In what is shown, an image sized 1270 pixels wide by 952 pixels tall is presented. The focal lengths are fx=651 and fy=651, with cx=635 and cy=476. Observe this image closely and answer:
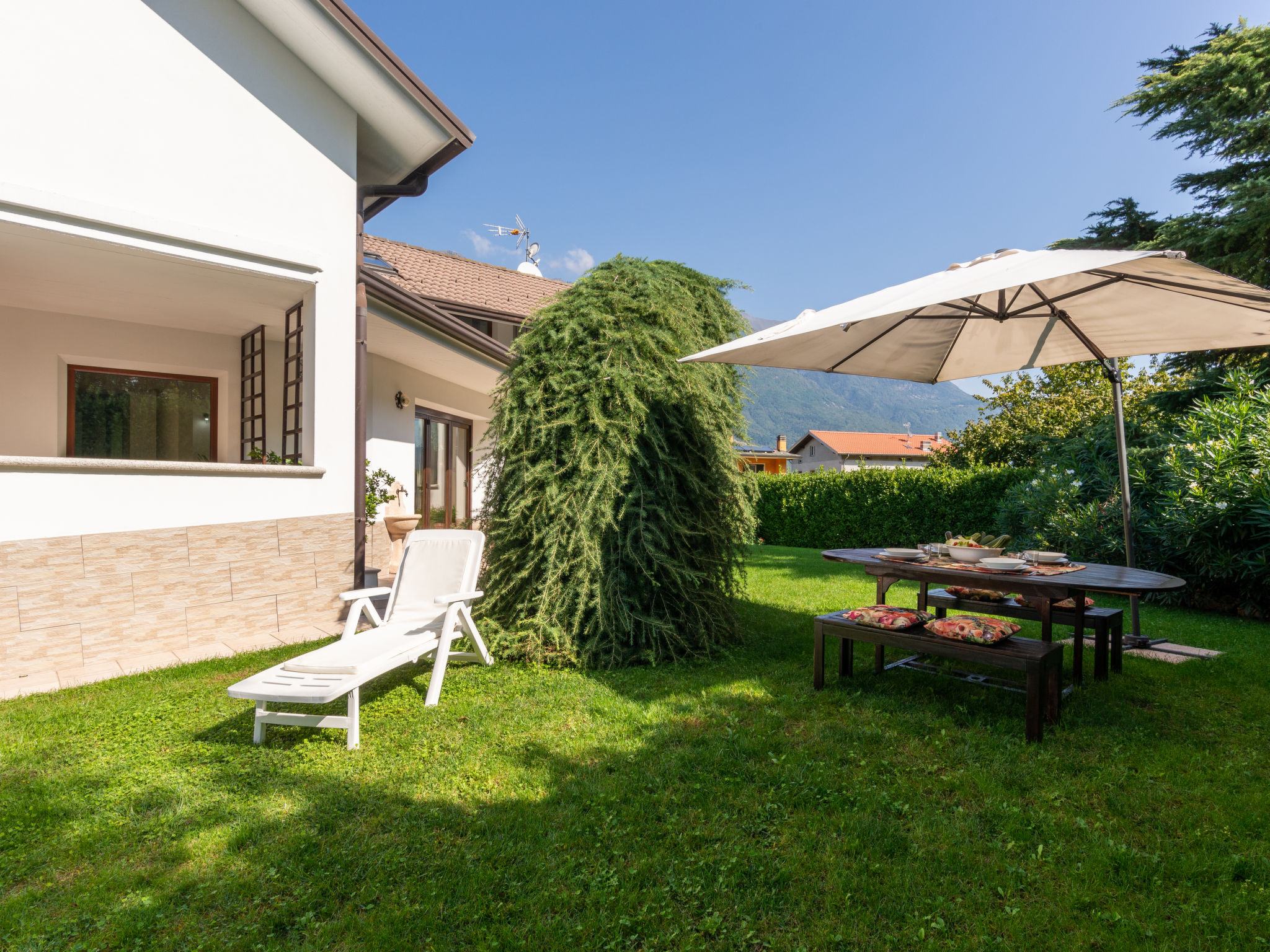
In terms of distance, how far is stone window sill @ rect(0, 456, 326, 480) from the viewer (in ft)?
15.5

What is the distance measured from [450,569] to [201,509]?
2460mm

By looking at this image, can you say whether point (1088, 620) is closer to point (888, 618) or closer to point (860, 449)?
point (888, 618)

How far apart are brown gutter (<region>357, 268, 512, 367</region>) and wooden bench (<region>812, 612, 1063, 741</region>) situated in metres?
3.38

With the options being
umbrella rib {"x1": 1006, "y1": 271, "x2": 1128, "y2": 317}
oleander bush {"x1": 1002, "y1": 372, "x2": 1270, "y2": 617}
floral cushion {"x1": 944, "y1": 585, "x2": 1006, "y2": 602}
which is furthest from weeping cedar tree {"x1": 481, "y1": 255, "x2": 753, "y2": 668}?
oleander bush {"x1": 1002, "y1": 372, "x2": 1270, "y2": 617}

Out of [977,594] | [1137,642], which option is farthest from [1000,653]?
[1137,642]

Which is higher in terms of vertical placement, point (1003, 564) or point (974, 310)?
point (974, 310)

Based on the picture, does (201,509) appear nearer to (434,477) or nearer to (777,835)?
(777,835)

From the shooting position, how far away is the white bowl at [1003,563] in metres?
3.66

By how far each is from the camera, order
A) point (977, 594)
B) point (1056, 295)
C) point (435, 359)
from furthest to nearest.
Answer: point (435, 359) → point (1056, 295) → point (977, 594)

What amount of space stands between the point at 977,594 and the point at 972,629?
47.0 inches

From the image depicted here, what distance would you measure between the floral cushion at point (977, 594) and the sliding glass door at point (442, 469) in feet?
25.7

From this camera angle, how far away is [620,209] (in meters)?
104

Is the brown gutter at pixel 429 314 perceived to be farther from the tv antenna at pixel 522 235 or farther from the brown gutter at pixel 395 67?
the tv antenna at pixel 522 235

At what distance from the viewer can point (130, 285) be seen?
6.41m
